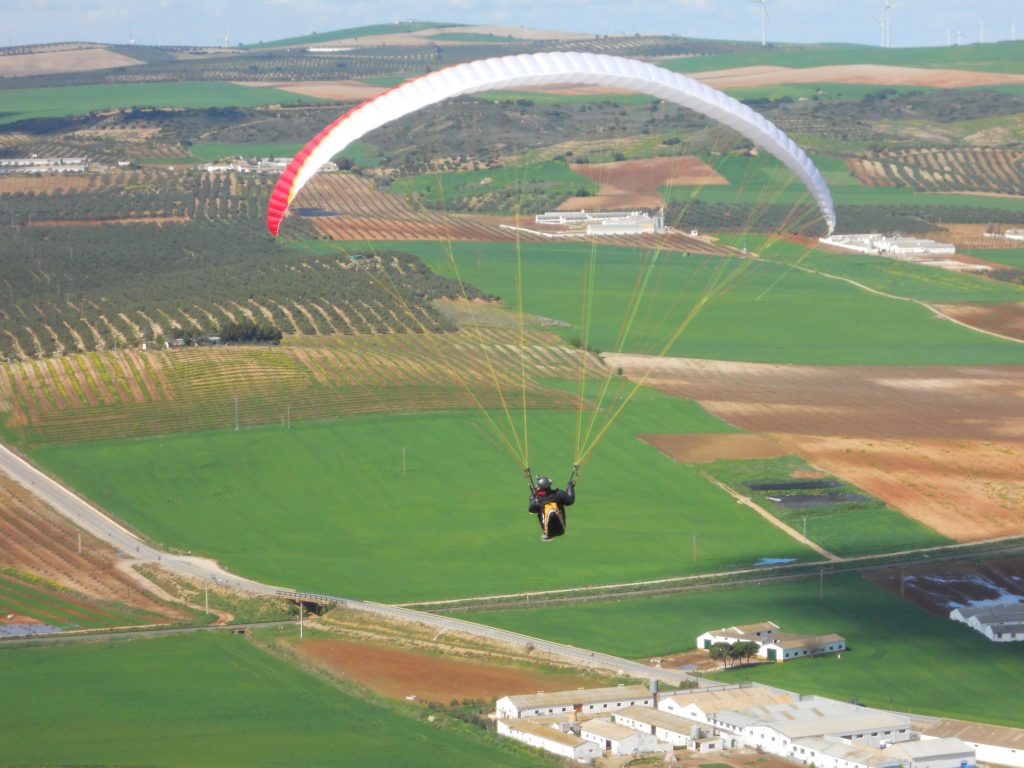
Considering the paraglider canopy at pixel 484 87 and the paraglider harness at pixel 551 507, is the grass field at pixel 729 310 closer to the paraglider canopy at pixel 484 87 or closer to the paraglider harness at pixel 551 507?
the paraglider canopy at pixel 484 87

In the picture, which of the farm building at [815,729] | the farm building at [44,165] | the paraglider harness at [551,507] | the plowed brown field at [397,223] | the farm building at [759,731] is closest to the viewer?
the paraglider harness at [551,507]

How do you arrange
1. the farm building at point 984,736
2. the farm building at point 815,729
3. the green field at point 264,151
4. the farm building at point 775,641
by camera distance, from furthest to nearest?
the green field at point 264,151, the farm building at point 775,641, the farm building at point 984,736, the farm building at point 815,729

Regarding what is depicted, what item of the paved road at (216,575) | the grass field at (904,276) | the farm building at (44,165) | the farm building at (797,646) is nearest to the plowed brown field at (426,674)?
the paved road at (216,575)

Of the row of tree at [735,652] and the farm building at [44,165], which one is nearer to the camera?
the row of tree at [735,652]

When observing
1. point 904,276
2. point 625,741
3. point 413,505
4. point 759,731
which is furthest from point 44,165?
point 759,731

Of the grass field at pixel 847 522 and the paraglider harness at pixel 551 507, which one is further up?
the paraglider harness at pixel 551 507

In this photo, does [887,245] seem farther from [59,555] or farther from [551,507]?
[551,507]

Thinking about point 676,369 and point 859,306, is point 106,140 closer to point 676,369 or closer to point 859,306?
point 859,306
